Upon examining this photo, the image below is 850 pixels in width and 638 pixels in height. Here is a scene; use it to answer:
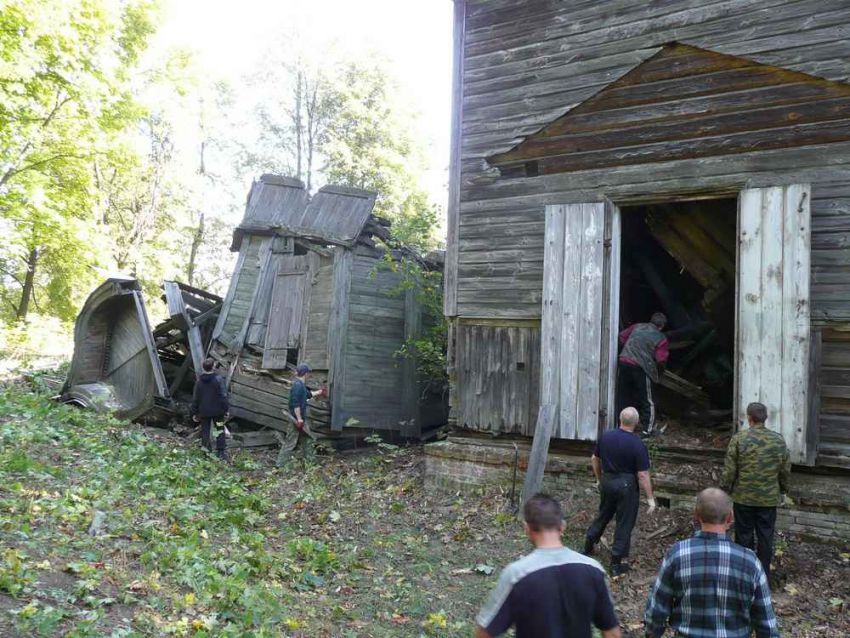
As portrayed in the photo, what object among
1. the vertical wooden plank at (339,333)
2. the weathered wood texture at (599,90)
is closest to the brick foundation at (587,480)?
the weathered wood texture at (599,90)

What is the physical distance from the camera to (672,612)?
3.08 metres

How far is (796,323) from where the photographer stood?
654 centimetres

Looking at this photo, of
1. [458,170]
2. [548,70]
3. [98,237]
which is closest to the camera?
[548,70]

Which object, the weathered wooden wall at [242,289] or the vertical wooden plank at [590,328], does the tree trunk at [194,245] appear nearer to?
the weathered wooden wall at [242,289]

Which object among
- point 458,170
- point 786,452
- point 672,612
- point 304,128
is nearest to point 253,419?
point 458,170

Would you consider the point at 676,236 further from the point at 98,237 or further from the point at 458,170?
the point at 98,237

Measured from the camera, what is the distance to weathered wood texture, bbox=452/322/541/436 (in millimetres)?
8320

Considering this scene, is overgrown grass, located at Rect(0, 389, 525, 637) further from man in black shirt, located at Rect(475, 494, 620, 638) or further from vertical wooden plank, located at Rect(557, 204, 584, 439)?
man in black shirt, located at Rect(475, 494, 620, 638)

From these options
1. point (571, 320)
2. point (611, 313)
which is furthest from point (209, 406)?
point (611, 313)

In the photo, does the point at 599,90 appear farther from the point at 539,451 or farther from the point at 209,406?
the point at 209,406

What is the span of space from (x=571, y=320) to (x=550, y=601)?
18.2 feet

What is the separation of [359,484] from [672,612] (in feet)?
23.2

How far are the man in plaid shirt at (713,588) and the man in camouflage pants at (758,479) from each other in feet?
9.27

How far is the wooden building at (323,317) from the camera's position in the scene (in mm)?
12297
